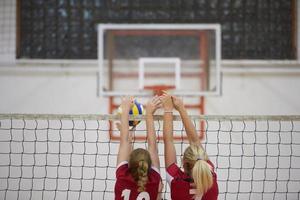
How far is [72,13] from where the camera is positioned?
20.4ft

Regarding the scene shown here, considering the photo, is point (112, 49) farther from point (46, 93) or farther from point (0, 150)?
point (0, 150)

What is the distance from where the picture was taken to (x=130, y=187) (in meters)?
2.63

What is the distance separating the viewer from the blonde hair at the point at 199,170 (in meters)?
2.54

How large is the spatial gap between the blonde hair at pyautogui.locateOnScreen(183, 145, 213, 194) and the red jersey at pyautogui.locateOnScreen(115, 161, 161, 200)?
23cm

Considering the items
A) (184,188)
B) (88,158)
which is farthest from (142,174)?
(88,158)

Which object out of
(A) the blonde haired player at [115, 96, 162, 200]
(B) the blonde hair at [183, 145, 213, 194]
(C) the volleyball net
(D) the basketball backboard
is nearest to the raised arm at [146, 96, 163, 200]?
(A) the blonde haired player at [115, 96, 162, 200]

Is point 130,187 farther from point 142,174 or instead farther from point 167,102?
point 167,102

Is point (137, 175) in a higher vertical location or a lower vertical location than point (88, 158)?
higher

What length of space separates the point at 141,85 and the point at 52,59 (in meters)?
1.28

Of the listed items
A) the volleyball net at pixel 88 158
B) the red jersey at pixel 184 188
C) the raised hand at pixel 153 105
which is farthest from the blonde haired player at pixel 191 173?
the volleyball net at pixel 88 158

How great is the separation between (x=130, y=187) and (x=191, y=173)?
0.36 m

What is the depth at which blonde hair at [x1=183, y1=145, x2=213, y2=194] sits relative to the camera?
2.54 meters

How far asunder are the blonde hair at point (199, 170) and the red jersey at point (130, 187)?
0.76 ft

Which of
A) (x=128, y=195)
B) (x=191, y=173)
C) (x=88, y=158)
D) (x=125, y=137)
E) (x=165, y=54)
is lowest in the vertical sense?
(x=88, y=158)
